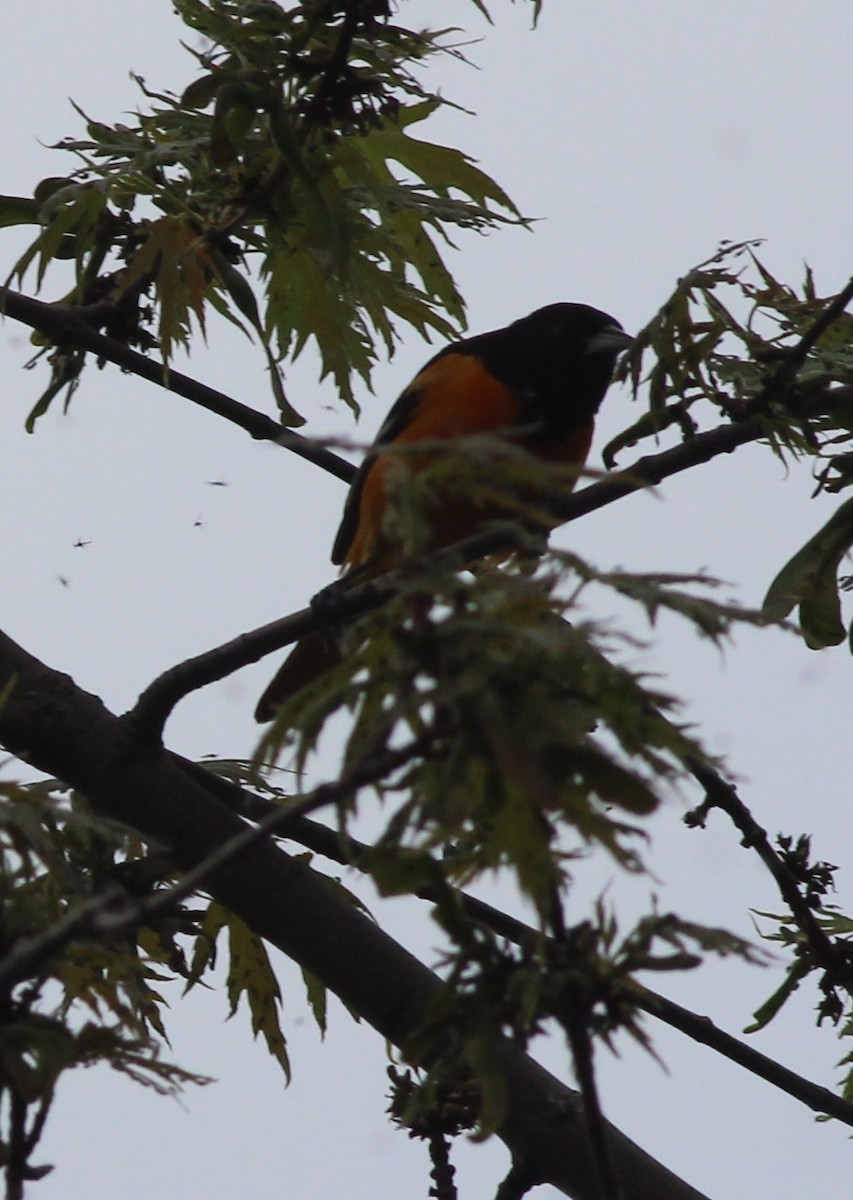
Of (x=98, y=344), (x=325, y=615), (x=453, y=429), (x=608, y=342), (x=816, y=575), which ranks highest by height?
(x=608, y=342)

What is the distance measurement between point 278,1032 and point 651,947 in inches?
67.6

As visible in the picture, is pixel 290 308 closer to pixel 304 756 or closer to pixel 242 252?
pixel 242 252

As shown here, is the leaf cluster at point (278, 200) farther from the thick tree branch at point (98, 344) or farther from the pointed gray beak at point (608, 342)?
the pointed gray beak at point (608, 342)

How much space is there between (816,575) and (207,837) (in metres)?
0.98

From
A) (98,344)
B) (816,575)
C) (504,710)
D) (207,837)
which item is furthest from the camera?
(98,344)

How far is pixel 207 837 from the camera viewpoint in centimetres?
268

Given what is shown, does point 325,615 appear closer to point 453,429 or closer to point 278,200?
point 278,200

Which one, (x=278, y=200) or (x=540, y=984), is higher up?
(x=278, y=200)

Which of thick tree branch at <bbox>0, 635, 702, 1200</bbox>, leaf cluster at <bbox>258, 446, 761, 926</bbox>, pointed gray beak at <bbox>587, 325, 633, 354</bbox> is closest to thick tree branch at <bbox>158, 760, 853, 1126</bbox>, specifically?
thick tree branch at <bbox>0, 635, 702, 1200</bbox>

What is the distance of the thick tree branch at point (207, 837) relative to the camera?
2627mm

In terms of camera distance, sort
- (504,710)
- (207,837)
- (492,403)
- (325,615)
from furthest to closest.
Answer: (492,403), (207,837), (325,615), (504,710)

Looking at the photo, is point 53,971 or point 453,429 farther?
point 453,429

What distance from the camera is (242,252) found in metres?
2.80

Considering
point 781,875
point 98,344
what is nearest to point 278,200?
point 98,344
